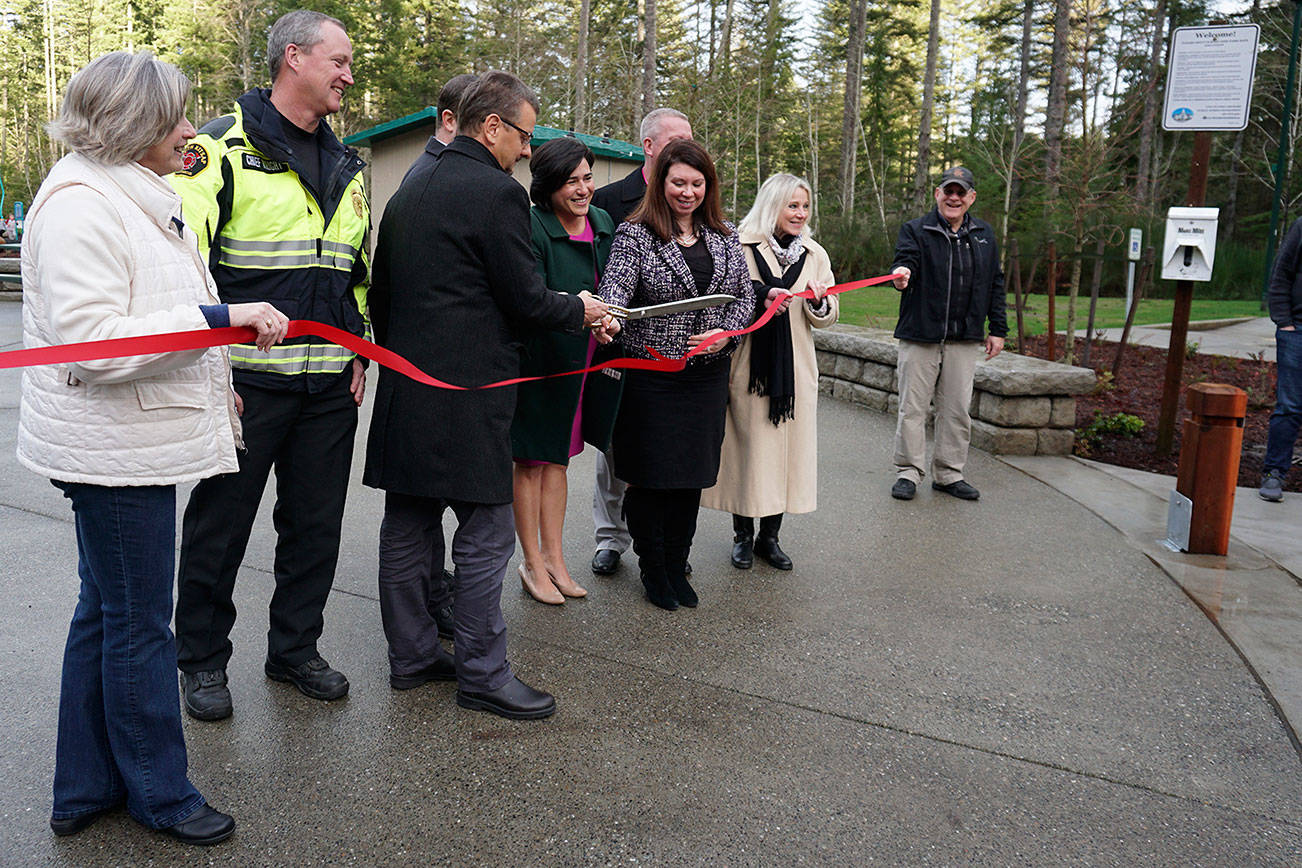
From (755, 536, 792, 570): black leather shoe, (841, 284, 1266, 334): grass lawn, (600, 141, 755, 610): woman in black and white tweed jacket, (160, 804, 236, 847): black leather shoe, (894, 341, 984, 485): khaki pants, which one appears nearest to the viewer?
(160, 804, 236, 847): black leather shoe

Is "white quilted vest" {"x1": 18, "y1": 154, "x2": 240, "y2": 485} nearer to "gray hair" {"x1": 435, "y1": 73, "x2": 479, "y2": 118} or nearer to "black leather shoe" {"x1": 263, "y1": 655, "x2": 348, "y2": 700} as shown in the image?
"black leather shoe" {"x1": 263, "y1": 655, "x2": 348, "y2": 700}

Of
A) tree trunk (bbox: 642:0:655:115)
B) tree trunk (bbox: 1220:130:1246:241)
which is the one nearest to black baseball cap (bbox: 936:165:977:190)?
tree trunk (bbox: 642:0:655:115)

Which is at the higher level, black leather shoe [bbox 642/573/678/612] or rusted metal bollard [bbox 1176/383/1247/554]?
rusted metal bollard [bbox 1176/383/1247/554]

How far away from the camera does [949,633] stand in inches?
162

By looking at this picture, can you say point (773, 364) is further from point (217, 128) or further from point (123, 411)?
point (123, 411)

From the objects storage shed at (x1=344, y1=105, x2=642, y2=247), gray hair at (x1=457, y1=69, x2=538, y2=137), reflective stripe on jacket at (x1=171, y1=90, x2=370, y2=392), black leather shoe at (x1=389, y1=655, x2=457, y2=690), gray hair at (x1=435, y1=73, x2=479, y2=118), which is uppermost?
storage shed at (x1=344, y1=105, x2=642, y2=247)

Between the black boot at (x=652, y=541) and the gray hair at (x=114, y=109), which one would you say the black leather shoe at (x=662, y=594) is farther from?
the gray hair at (x=114, y=109)

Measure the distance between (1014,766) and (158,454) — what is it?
2.60m

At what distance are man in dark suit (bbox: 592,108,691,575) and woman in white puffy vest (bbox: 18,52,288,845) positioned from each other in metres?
2.44

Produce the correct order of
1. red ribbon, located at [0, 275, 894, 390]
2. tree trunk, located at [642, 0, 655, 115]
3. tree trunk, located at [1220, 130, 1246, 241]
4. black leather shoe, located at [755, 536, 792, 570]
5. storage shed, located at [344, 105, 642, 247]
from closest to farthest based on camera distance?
red ribbon, located at [0, 275, 894, 390], black leather shoe, located at [755, 536, 792, 570], storage shed, located at [344, 105, 642, 247], tree trunk, located at [642, 0, 655, 115], tree trunk, located at [1220, 130, 1246, 241]

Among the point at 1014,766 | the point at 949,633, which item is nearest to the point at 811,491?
the point at 949,633

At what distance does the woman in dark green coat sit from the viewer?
4.01 metres

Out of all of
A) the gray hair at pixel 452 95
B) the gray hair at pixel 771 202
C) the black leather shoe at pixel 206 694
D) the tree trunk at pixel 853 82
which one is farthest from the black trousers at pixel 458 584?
the tree trunk at pixel 853 82

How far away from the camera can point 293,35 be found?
3066 millimetres
